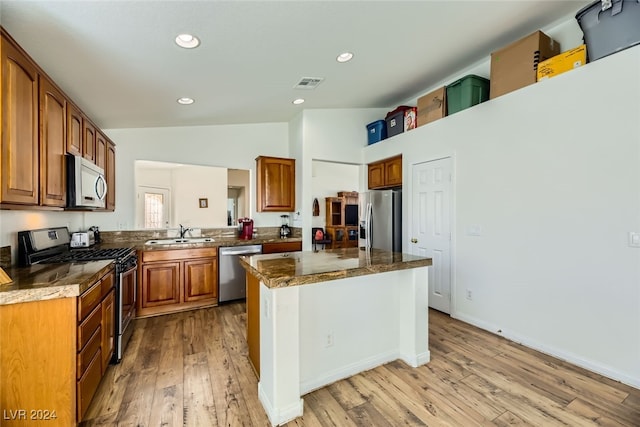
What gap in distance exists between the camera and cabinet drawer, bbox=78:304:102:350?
1.62 metres

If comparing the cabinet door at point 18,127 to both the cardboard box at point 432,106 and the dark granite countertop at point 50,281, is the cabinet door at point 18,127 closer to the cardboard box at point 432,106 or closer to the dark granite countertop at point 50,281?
the dark granite countertop at point 50,281

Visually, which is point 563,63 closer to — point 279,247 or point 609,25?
point 609,25

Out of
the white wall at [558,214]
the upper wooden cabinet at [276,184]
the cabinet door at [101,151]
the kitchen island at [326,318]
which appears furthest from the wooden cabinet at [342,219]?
the cabinet door at [101,151]

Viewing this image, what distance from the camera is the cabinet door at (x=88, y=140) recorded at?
8.59ft

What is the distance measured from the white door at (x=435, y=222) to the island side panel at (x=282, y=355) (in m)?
2.41

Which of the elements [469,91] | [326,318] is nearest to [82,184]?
[326,318]

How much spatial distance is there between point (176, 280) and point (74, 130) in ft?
6.32

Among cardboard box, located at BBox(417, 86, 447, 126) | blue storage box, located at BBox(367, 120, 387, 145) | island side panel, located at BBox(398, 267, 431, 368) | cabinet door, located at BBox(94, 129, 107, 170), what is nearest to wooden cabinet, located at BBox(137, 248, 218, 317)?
cabinet door, located at BBox(94, 129, 107, 170)

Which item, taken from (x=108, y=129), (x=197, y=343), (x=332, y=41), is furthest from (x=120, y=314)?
(x=332, y=41)

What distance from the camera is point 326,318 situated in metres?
2.11

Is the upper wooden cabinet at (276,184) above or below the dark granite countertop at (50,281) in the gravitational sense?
above

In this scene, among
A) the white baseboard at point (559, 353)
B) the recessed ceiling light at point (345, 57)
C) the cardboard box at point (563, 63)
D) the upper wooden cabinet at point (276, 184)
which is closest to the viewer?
the white baseboard at point (559, 353)

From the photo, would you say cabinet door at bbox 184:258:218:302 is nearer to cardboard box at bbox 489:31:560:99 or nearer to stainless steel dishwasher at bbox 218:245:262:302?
stainless steel dishwasher at bbox 218:245:262:302

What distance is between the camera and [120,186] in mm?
3838
